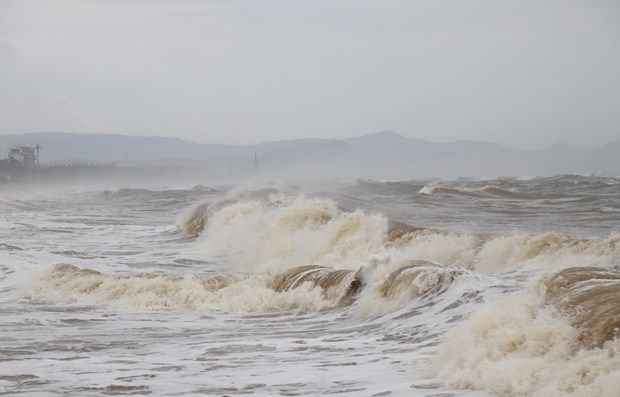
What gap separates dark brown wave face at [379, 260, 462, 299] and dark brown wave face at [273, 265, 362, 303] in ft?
2.89

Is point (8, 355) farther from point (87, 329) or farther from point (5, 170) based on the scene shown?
point (5, 170)

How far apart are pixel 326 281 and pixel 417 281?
2554 mm

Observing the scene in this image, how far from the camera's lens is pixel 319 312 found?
45.2 ft

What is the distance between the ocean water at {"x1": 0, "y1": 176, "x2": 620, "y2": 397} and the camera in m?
7.81

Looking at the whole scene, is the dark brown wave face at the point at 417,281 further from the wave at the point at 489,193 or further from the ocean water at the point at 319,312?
the wave at the point at 489,193

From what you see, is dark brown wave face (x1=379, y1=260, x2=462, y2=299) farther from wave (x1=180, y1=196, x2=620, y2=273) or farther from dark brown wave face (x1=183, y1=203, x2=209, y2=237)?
dark brown wave face (x1=183, y1=203, x2=209, y2=237)

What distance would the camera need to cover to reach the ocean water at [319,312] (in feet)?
25.6

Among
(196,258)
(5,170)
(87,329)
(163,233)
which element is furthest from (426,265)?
(5,170)

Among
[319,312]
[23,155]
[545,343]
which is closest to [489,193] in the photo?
[319,312]

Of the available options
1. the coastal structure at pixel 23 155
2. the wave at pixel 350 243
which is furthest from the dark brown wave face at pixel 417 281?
the coastal structure at pixel 23 155

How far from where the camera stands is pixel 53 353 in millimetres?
10656

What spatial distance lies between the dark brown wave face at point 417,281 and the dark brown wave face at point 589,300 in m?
3.10

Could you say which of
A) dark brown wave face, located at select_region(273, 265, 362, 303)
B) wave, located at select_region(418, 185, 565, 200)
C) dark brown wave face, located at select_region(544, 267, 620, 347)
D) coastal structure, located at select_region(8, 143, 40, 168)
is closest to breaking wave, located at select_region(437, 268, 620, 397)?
dark brown wave face, located at select_region(544, 267, 620, 347)

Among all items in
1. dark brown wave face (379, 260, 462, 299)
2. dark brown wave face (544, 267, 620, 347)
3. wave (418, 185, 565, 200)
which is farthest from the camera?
wave (418, 185, 565, 200)
